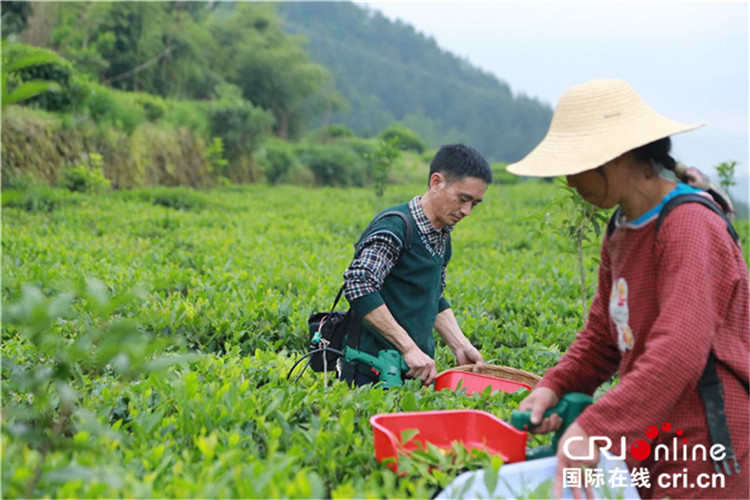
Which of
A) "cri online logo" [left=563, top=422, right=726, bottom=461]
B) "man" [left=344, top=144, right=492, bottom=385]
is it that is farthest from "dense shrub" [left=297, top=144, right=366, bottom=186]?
"cri online logo" [left=563, top=422, right=726, bottom=461]

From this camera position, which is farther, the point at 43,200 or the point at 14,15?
the point at 14,15

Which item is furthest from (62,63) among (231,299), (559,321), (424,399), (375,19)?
(375,19)

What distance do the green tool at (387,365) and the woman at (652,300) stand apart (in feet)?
3.66

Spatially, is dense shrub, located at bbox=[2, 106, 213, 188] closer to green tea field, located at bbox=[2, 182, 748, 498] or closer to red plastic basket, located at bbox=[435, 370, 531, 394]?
green tea field, located at bbox=[2, 182, 748, 498]

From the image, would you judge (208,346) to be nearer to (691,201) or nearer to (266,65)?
(691,201)

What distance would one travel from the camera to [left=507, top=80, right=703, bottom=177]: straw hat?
70.6 inches

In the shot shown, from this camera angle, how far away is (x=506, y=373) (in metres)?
3.21

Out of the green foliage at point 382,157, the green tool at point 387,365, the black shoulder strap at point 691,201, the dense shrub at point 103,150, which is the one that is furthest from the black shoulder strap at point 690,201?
the green foliage at point 382,157

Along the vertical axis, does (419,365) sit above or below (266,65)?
below

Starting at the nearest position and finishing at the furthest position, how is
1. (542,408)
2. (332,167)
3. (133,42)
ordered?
(542,408) < (133,42) < (332,167)

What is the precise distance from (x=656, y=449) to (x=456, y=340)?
5.44 ft

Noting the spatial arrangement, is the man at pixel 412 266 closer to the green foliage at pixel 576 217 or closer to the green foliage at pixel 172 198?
the green foliage at pixel 576 217

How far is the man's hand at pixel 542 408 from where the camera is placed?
192 cm

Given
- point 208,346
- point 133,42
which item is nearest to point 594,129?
point 208,346
